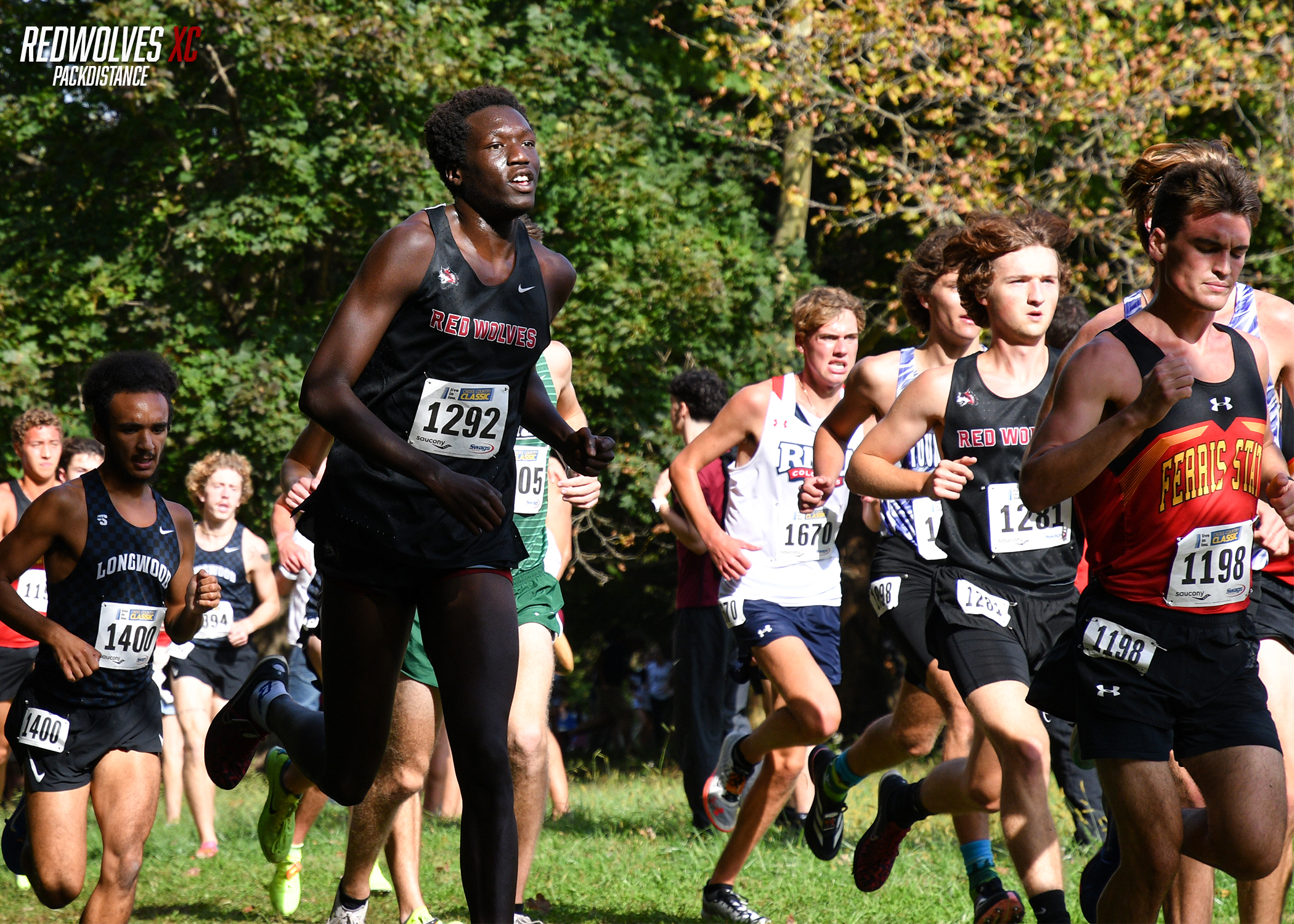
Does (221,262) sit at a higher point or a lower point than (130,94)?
lower

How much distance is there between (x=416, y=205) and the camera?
12.5m

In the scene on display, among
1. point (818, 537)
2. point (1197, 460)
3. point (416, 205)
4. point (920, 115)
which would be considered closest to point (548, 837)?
point (818, 537)

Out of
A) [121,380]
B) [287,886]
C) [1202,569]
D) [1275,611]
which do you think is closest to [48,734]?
[121,380]

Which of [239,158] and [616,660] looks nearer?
[239,158]

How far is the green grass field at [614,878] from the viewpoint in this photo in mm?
6148

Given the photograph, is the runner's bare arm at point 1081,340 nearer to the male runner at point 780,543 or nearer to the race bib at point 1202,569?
the race bib at point 1202,569

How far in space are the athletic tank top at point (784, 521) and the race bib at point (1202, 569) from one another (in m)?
2.83

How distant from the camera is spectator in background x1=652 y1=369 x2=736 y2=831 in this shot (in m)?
9.07

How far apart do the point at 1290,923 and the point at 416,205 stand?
9.22 metres

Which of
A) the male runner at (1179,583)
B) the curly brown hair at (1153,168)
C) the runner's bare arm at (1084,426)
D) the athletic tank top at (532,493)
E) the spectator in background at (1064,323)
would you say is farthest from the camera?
the spectator in background at (1064,323)

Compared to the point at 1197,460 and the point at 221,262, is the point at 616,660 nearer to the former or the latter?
the point at 221,262

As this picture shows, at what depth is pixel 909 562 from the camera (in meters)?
5.70

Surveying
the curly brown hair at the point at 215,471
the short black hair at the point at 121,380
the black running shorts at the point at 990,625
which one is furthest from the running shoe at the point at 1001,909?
the curly brown hair at the point at 215,471

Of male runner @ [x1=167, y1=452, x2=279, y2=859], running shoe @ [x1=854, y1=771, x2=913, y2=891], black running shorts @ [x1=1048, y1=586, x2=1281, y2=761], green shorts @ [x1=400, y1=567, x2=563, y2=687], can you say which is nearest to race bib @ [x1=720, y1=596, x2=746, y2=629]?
running shoe @ [x1=854, y1=771, x2=913, y2=891]
